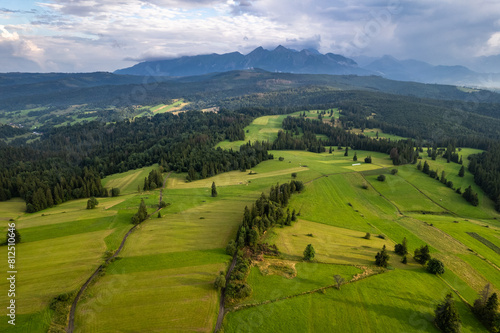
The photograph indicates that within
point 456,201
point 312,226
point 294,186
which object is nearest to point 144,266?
point 312,226

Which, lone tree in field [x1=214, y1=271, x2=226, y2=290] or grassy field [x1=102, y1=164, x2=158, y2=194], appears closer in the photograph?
lone tree in field [x1=214, y1=271, x2=226, y2=290]

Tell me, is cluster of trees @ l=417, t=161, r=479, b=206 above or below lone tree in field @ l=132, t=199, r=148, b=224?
above

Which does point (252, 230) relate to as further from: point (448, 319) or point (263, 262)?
point (448, 319)

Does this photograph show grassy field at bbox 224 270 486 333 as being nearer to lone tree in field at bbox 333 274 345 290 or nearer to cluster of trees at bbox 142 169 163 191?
lone tree in field at bbox 333 274 345 290

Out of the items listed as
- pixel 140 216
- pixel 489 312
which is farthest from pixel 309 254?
pixel 140 216

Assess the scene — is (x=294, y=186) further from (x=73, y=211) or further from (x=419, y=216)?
(x=73, y=211)

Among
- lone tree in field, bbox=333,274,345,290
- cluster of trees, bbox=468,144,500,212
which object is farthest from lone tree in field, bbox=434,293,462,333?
cluster of trees, bbox=468,144,500,212
